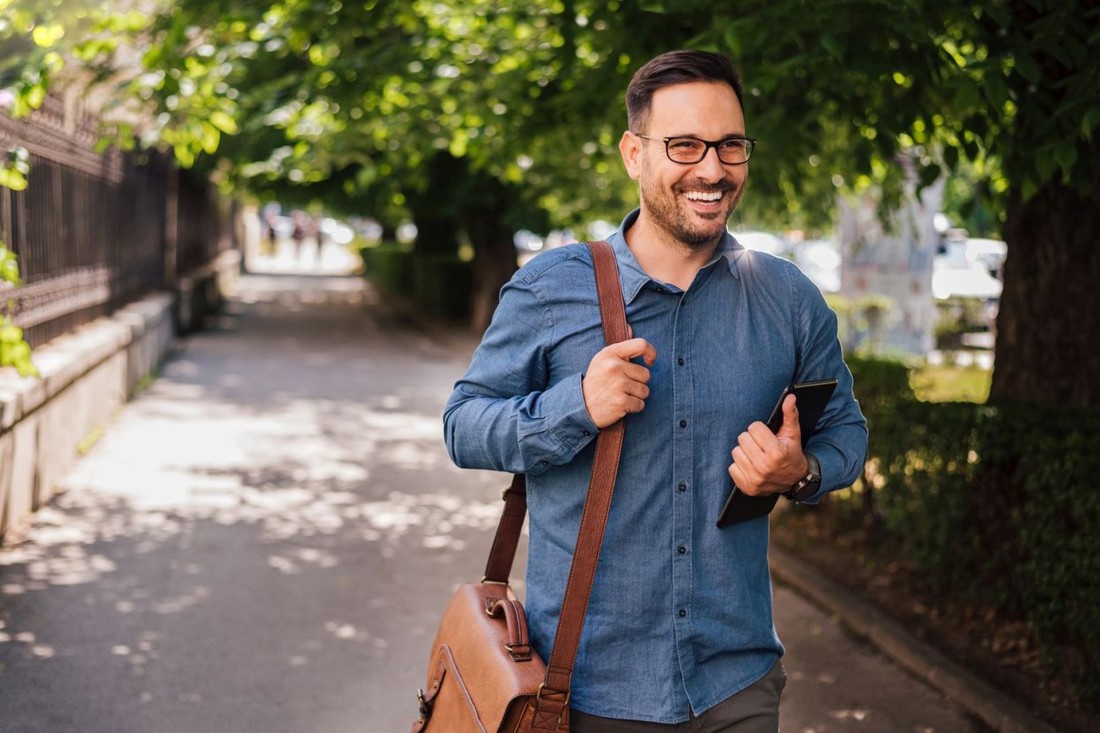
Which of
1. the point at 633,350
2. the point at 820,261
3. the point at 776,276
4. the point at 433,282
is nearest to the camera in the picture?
the point at 633,350

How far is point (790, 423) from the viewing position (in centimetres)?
239

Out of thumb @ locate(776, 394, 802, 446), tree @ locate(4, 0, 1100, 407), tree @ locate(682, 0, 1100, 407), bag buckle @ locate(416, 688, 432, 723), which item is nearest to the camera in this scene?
thumb @ locate(776, 394, 802, 446)

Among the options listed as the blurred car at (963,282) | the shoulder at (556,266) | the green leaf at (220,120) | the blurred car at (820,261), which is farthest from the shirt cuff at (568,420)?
the blurred car at (820,261)

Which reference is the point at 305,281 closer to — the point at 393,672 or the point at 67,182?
the point at 67,182

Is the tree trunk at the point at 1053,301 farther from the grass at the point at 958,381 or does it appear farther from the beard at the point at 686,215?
the grass at the point at 958,381

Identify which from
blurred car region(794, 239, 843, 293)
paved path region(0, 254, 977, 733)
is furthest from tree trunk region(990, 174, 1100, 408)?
blurred car region(794, 239, 843, 293)

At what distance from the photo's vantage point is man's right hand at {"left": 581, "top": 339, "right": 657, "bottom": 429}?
2258mm

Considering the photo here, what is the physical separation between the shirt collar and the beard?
10 centimetres

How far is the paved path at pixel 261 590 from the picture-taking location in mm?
5055

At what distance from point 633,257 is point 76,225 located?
32.0 ft

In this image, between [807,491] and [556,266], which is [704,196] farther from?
[807,491]

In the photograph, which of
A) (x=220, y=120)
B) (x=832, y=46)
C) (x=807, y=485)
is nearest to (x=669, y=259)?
(x=807, y=485)

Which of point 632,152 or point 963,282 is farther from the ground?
point 632,152

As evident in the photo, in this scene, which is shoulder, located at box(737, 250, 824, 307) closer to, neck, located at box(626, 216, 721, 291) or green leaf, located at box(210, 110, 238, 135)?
neck, located at box(626, 216, 721, 291)
